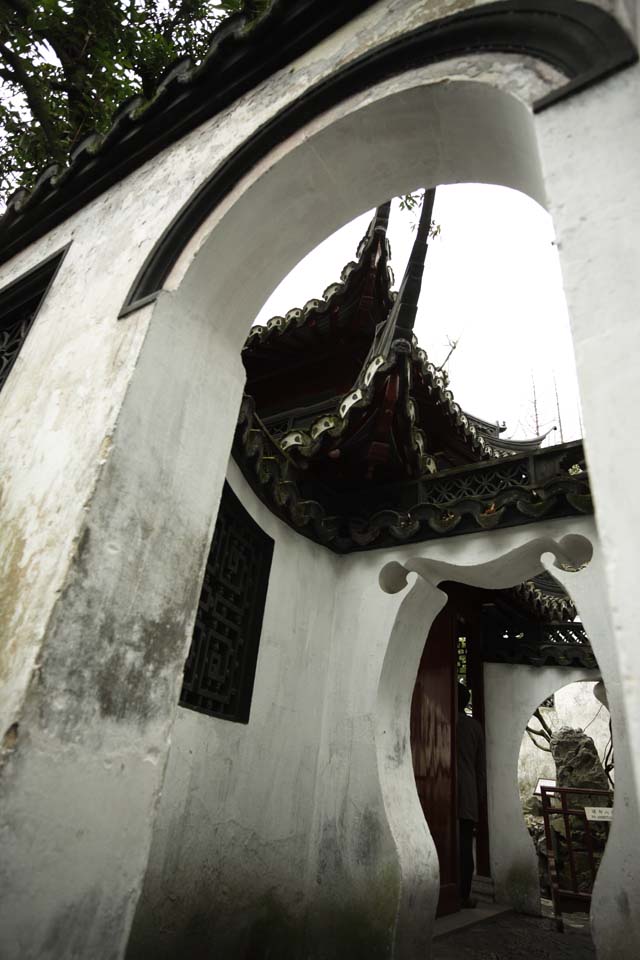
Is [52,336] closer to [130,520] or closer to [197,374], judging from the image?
[197,374]

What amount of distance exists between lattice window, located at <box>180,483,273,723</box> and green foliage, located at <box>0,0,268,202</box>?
3205 millimetres

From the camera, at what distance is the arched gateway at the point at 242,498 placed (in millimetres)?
1469

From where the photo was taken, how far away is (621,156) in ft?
4.41

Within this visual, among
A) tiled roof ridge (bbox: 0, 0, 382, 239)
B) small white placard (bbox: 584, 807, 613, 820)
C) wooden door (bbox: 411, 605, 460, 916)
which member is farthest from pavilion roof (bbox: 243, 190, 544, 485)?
small white placard (bbox: 584, 807, 613, 820)

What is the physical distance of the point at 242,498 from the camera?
357 centimetres

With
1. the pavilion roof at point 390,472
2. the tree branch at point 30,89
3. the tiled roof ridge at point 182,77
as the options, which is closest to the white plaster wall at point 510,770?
the pavilion roof at point 390,472

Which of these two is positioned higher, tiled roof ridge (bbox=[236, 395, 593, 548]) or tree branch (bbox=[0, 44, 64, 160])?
tree branch (bbox=[0, 44, 64, 160])

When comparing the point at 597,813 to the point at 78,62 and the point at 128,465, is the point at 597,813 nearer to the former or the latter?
the point at 128,465

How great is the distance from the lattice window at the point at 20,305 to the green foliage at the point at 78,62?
1.89 metres

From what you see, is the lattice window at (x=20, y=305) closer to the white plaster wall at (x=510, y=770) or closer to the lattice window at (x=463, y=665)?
the lattice window at (x=463, y=665)

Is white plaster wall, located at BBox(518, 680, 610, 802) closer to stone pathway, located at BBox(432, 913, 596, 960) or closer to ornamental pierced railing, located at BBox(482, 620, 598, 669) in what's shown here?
ornamental pierced railing, located at BBox(482, 620, 598, 669)

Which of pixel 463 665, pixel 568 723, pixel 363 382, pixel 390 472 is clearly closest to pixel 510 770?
pixel 463 665

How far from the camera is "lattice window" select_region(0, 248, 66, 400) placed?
2964 millimetres

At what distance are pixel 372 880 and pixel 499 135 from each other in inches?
152
